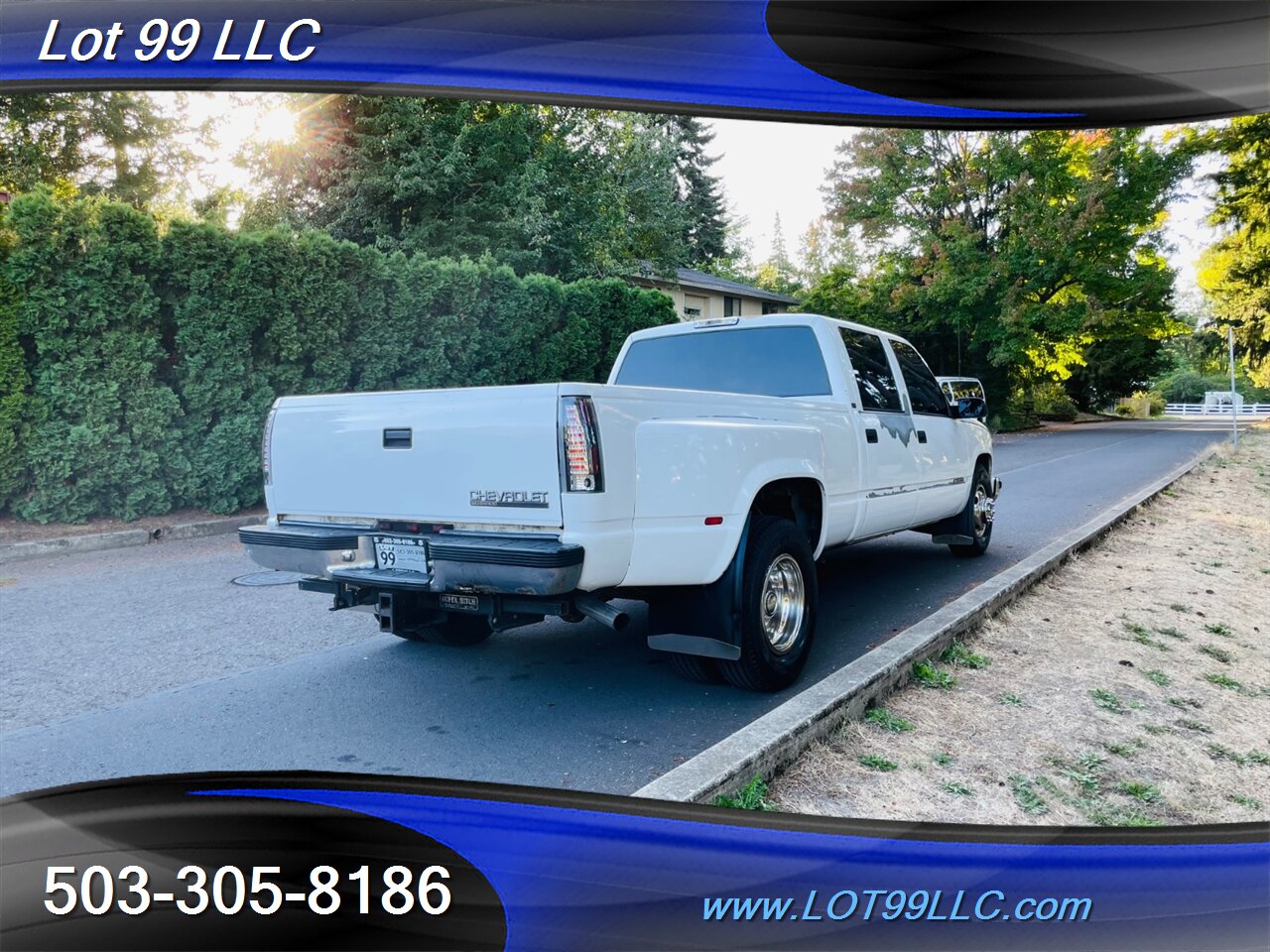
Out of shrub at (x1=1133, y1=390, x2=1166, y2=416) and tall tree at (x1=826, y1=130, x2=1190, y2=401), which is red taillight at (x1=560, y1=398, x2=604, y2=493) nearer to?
tall tree at (x1=826, y1=130, x2=1190, y2=401)

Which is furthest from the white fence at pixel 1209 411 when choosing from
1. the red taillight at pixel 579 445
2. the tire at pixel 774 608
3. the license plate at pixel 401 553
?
the license plate at pixel 401 553

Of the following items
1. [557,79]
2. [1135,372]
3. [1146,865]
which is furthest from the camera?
[1135,372]

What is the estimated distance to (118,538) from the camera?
927 centimetres

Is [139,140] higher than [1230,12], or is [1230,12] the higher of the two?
[139,140]

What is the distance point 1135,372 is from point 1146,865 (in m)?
55.4

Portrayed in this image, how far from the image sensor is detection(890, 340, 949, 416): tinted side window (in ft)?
21.3

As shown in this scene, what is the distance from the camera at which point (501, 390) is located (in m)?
3.59

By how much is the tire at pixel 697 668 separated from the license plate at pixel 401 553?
1363 millimetres

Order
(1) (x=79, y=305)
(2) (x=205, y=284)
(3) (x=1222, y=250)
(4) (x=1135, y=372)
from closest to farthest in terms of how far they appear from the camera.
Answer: (1) (x=79, y=305)
(2) (x=205, y=284)
(3) (x=1222, y=250)
(4) (x=1135, y=372)

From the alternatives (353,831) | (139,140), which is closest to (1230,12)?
(353,831)

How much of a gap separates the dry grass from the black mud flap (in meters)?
0.68

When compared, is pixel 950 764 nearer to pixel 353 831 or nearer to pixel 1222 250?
pixel 353 831

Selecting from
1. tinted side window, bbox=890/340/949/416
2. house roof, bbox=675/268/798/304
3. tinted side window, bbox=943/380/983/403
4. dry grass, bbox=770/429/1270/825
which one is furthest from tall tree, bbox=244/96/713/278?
dry grass, bbox=770/429/1270/825

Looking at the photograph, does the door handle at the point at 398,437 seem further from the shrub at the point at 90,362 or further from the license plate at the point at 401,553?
the shrub at the point at 90,362
